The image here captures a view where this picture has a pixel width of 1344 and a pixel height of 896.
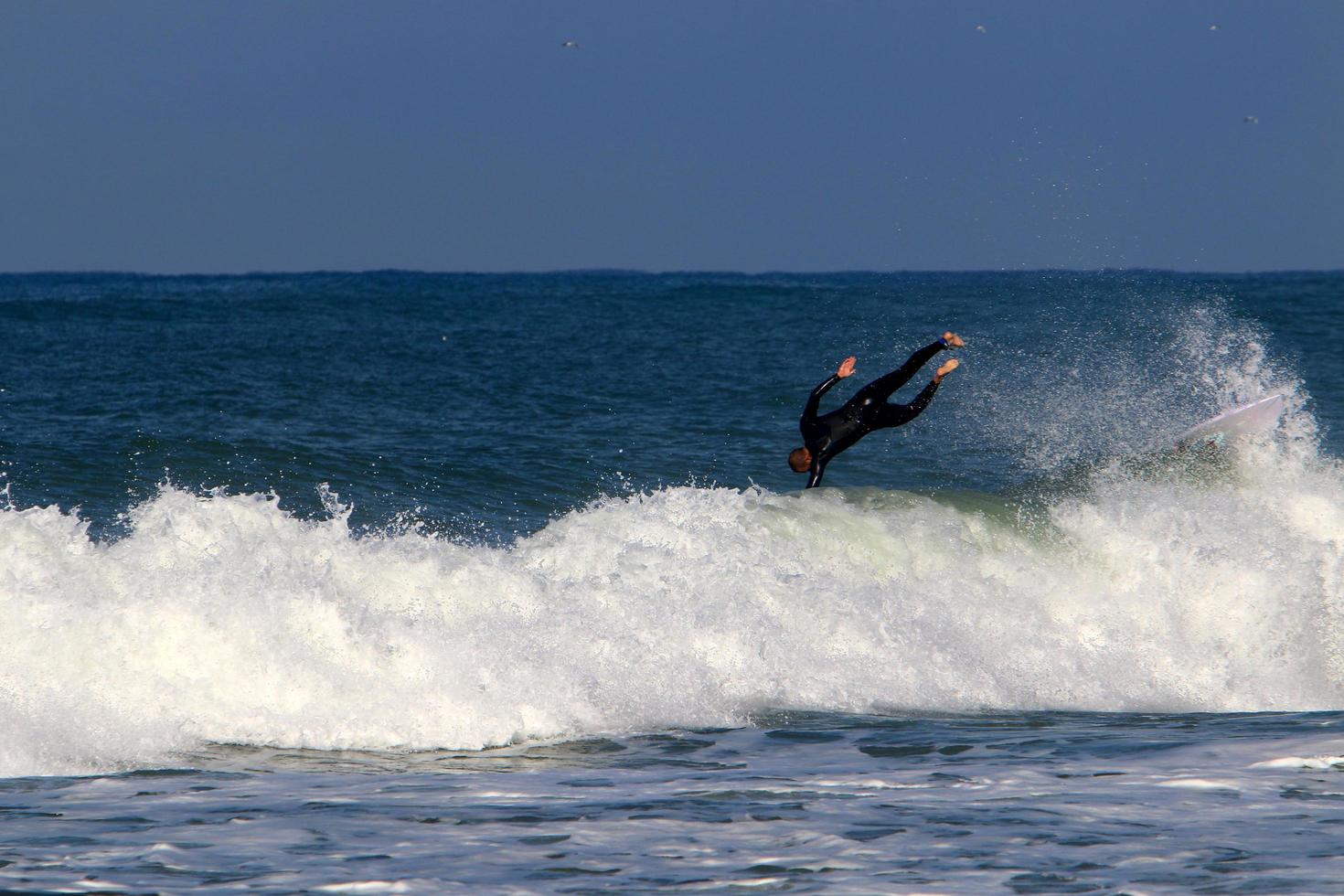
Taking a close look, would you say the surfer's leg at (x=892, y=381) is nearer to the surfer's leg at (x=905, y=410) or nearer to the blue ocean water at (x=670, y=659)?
the surfer's leg at (x=905, y=410)

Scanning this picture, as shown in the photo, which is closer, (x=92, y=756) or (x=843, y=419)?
(x=92, y=756)

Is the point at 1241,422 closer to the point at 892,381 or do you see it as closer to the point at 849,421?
the point at 892,381

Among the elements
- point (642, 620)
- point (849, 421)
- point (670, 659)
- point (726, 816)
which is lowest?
point (726, 816)

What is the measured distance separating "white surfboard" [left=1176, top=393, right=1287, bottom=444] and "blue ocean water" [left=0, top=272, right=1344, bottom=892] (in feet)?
0.77

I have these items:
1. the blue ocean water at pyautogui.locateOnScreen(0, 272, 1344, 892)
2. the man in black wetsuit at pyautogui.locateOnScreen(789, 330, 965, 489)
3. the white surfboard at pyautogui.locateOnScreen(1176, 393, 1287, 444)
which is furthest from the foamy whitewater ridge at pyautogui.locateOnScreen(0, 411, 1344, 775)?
the white surfboard at pyautogui.locateOnScreen(1176, 393, 1287, 444)

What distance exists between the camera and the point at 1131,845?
18.3 ft

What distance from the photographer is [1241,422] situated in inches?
543

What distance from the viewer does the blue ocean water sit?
566 centimetres

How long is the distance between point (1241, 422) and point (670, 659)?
754 cm

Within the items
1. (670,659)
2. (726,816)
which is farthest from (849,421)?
(726,816)

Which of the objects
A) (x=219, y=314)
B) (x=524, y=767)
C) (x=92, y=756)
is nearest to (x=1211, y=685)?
(x=524, y=767)

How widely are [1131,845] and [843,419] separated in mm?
6751

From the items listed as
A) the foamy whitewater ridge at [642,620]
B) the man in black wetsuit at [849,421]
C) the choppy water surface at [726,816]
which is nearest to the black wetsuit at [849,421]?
the man in black wetsuit at [849,421]

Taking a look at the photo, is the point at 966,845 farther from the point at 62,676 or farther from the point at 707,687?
the point at 62,676
